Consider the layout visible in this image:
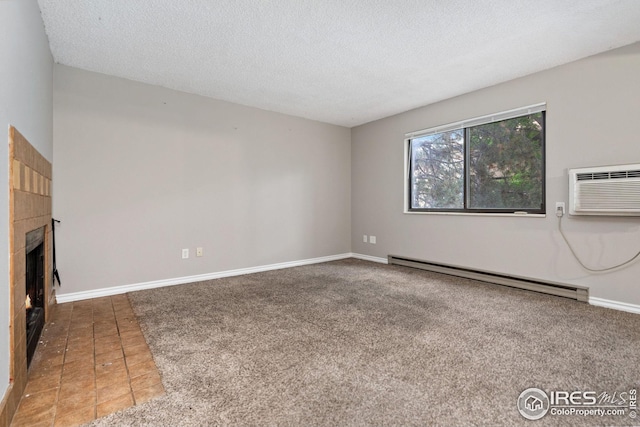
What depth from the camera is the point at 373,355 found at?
70.7 inches

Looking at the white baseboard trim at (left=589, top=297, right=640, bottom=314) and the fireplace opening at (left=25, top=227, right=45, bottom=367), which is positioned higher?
the fireplace opening at (left=25, top=227, right=45, bottom=367)

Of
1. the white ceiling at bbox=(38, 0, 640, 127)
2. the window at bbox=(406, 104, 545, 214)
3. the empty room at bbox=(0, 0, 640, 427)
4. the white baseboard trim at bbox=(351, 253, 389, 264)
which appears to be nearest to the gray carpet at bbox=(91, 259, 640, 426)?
the empty room at bbox=(0, 0, 640, 427)

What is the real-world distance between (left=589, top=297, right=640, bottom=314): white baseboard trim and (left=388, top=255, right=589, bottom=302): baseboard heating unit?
6cm

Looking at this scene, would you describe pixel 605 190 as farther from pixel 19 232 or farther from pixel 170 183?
pixel 170 183

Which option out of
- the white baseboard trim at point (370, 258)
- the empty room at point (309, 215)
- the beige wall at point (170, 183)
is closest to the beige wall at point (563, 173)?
the empty room at point (309, 215)

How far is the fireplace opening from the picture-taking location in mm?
1810

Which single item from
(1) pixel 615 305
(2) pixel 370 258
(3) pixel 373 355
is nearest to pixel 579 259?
(1) pixel 615 305

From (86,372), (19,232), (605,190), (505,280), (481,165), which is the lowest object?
(86,372)

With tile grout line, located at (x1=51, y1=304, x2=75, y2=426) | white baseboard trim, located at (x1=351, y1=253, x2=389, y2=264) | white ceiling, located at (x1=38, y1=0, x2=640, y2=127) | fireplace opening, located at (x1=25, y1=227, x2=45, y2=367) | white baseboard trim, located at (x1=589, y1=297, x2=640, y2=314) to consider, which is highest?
white ceiling, located at (x1=38, y1=0, x2=640, y2=127)

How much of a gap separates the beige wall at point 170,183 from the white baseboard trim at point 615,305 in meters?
3.32

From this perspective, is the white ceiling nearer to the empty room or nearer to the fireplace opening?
the empty room

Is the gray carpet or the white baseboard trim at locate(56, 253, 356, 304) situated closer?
the gray carpet

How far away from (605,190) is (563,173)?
1.27 ft

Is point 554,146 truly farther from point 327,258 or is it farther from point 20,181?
point 20,181
